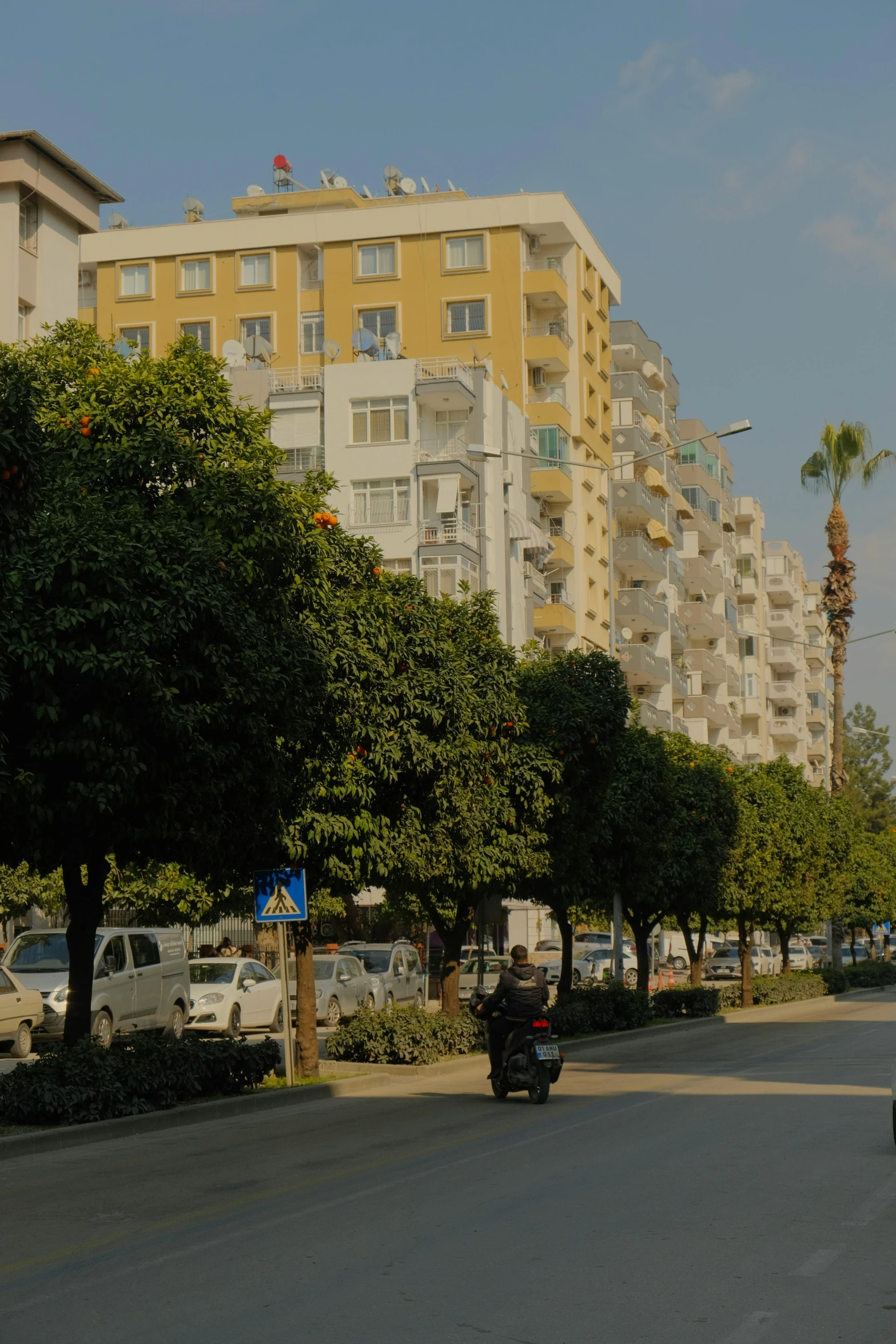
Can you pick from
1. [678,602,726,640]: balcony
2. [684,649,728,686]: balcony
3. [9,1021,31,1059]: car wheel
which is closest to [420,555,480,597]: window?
[9,1021,31,1059]: car wheel

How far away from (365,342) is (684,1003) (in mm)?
31247

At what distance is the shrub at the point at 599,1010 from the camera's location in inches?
1182

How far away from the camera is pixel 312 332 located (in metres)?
71.4

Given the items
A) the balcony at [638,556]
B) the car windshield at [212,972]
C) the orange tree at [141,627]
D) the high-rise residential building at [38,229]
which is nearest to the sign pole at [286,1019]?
the orange tree at [141,627]

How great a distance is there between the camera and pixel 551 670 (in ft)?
92.2

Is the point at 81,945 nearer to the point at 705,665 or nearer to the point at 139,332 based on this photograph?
the point at 139,332

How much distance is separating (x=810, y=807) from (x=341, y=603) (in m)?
32.6

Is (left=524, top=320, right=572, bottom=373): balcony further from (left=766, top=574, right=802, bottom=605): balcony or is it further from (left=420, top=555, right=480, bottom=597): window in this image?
(left=766, top=574, right=802, bottom=605): balcony

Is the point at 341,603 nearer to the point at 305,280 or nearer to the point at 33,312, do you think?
the point at 33,312

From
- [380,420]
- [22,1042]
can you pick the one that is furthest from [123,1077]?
[380,420]

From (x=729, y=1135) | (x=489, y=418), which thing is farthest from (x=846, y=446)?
(x=729, y=1135)

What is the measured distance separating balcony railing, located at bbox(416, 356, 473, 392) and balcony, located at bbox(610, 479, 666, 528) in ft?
68.8

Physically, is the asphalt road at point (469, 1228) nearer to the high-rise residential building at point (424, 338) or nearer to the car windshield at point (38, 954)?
the car windshield at point (38, 954)

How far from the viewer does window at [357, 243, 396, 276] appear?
7031cm
